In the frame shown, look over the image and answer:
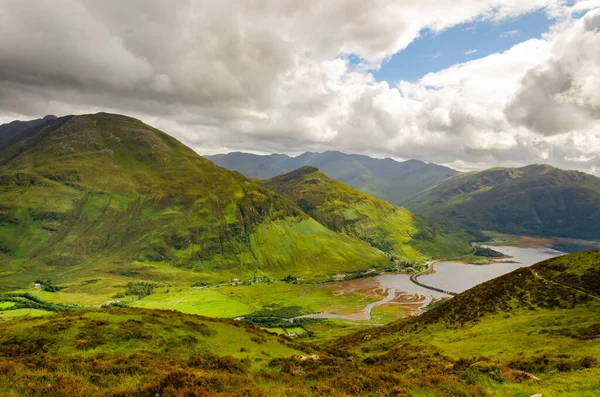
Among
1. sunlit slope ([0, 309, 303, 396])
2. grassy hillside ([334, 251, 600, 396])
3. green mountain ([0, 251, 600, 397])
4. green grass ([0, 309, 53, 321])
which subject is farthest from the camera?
green grass ([0, 309, 53, 321])

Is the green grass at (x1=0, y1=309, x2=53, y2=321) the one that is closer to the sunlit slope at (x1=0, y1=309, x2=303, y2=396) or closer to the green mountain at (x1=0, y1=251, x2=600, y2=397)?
the sunlit slope at (x1=0, y1=309, x2=303, y2=396)

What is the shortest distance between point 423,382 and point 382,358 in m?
25.0

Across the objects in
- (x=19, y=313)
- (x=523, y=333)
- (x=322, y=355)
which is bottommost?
(x=19, y=313)

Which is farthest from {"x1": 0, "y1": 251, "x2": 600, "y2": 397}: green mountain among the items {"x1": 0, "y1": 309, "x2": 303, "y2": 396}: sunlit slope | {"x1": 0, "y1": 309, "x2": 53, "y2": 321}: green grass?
{"x1": 0, "y1": 309, "x2": 53, "y2": 321}: green grass

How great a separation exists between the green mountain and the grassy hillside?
18 centimetres

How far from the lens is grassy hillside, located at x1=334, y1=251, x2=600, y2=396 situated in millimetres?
24344

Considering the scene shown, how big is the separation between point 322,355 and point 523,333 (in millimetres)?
32496

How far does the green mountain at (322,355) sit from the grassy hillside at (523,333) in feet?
0.58

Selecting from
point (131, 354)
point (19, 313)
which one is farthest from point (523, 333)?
point (19, 313)

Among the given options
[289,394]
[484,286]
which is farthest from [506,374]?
[484,286]

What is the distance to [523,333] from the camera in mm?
47406

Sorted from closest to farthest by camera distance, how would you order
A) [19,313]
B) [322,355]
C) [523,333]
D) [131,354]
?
[131,354] < [322,355] < [523,333] < [19,313]

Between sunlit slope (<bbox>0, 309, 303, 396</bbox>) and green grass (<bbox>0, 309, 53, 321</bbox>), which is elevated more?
sunlit slope (<bbox>0, 309, 303, 396</bbox>)

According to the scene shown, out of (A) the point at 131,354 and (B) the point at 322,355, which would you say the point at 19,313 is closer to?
(A) the point at 131,354
